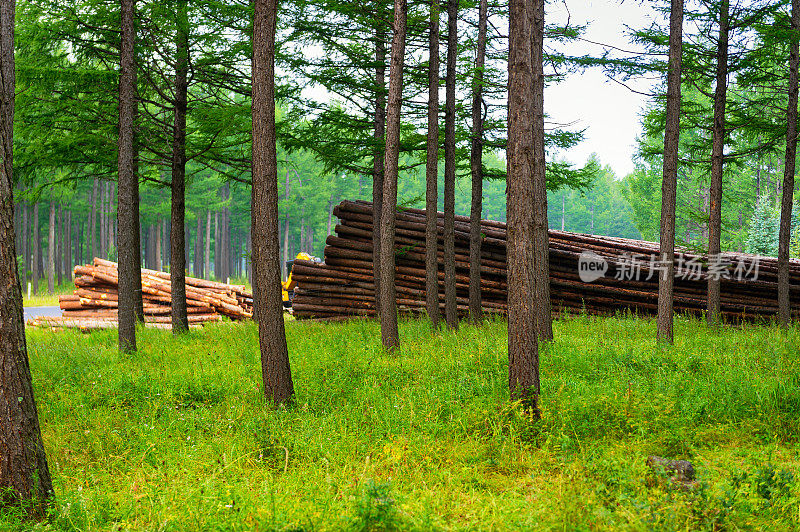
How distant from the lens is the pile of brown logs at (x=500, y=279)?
15445 mm

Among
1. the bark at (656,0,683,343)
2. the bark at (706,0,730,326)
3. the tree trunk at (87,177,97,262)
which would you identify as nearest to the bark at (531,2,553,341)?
the bark at (656,0,683,343)

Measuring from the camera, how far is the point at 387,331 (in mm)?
9664

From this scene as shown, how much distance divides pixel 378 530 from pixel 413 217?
42.0 feet

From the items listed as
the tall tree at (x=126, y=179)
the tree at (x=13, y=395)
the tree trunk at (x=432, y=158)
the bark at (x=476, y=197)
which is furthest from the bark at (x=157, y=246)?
the tree at (x=13, y=395)

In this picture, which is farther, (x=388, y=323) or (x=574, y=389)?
(x=388, y=323)

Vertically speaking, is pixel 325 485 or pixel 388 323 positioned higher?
pixel 388 323

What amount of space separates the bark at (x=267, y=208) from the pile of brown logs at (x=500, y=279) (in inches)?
338

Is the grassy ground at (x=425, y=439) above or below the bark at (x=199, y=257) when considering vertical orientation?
below

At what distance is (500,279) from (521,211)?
970cm

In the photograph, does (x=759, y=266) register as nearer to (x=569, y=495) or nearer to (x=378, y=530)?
(x=569, y=495)

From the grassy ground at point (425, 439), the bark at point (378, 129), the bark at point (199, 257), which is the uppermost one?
the bark at point (378, 129)

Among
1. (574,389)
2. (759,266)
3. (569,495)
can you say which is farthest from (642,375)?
(759,266)

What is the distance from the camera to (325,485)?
4.71 metres

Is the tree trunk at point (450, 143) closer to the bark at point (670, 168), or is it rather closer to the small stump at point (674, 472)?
the bark at point (670, 168)
